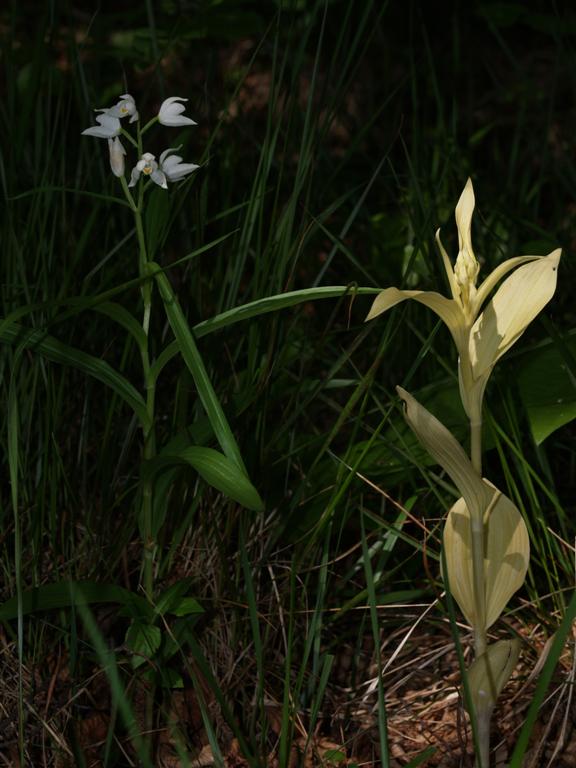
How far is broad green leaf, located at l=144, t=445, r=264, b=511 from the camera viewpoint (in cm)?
82

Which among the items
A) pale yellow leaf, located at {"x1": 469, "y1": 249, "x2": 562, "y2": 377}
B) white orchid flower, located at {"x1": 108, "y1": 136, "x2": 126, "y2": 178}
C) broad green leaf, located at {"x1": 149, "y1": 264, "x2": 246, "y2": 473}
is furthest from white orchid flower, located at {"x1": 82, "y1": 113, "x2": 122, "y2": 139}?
pale yellow leaf, located at {"x1": 469, "y1": 249, "x2": 562, "y2": 377}

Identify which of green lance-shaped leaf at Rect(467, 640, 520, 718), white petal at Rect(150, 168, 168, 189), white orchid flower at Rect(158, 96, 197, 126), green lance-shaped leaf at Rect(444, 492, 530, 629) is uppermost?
white orchid flower at Rect(158, 96, 197, 126)

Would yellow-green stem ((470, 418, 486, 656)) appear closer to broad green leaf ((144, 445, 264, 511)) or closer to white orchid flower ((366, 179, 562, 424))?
white orchid flower ((366, 179, 562, 424))

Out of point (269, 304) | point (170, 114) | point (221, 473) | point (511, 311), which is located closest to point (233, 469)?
point (221, 473)

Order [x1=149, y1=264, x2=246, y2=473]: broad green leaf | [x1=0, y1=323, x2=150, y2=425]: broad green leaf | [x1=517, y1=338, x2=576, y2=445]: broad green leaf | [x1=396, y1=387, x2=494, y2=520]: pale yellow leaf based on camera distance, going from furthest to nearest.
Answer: [x1=517, y1=338, x2=576, y2=445]: broad green leaf, [x1=0, y1=323, x2=150, y2=425]: broad green leaf, [x1=149, y1=264, x2=246, y2=473]: broad green leaf, [x1=396, y1=387, x2=494, y2=520]: pale yellow leaf

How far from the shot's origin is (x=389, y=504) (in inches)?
50.2

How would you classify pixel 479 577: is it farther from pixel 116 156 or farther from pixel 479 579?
pixel 116 156

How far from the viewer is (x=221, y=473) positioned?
0.86 m

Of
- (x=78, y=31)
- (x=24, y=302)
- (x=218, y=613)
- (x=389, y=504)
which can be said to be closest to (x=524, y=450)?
(x=389, y=504)

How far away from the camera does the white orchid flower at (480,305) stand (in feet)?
2.47

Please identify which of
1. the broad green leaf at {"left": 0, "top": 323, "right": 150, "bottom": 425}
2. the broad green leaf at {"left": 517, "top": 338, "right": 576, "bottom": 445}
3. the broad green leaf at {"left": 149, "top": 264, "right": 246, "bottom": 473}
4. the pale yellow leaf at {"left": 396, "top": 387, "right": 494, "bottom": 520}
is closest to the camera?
the pale yellow leaf at {"left": 396, "top": 387, "right": 494, "bottom": 520}

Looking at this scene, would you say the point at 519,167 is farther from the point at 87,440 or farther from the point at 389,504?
the point at 87,440

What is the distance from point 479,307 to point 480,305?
0.05ft

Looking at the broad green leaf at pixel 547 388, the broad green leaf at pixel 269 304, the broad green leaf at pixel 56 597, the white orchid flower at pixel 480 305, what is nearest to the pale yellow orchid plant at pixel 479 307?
the white orchid flower at pixel 480 305
